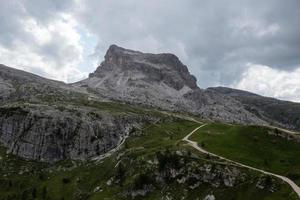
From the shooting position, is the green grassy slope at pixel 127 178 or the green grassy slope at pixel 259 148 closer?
the green grassy slope at pixel 127 178

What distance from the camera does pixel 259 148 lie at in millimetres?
141875

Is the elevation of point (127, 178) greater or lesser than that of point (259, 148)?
lesser

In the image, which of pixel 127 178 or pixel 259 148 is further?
pixel 127 178

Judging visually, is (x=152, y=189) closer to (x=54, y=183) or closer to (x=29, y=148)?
(x=54, y=183)

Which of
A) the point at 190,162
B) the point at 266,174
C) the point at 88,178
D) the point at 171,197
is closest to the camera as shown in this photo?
the point at 266,174

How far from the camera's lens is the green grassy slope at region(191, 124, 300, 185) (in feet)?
411

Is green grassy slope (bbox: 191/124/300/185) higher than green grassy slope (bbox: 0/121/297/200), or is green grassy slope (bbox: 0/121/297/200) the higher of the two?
green grassy slope (bbox: 191/124/300/185)

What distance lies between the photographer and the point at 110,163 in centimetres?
16600

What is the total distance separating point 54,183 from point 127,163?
34.4 metres

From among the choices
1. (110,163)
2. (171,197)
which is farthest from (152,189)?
(110,163)

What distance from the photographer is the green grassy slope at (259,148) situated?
125 metres

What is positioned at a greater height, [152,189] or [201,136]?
[201,136]

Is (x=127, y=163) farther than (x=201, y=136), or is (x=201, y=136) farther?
(x=201, y=136)

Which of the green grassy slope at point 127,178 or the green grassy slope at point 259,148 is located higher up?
the green grassy slope at point 259,148
